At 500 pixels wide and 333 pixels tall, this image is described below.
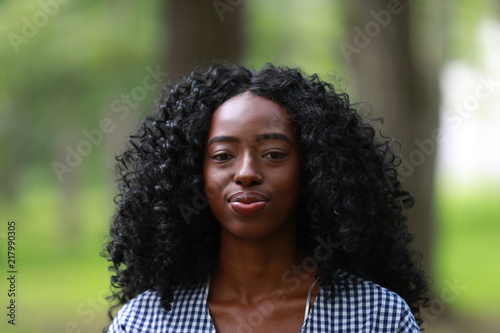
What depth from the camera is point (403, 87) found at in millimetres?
8680

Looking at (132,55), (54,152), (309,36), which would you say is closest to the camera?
(132,55)

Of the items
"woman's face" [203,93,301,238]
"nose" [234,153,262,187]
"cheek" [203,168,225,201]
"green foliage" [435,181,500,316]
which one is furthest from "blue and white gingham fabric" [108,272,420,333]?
"green foliage" [435,181,500,316]

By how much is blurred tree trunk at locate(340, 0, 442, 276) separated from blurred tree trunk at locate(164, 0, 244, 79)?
6.17ft

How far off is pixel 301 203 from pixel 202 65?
10.8ft

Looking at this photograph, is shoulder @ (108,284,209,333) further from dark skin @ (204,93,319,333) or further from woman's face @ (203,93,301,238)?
woman's face @ (203,93,301,238)

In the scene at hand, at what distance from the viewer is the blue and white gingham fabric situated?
382cm

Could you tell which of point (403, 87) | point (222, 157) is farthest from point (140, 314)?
point (403, 87)

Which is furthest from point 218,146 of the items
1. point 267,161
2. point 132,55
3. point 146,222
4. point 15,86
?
point 15,86

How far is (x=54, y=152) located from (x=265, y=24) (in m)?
8.83

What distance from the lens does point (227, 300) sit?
4.05m

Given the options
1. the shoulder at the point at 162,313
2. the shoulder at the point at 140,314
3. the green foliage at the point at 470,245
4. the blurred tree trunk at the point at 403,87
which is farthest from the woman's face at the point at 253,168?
the green foliage at the point at 470,245

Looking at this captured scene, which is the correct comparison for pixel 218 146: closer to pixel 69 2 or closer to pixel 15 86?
pixel 69 2

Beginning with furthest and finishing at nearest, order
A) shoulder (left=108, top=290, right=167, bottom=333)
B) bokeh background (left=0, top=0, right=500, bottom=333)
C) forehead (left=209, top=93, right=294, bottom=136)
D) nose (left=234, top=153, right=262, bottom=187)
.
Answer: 1. bokeh background (left=0, top=0, right=500, bottom=333)
2. shoulder (left=108, top=290, right=167, bottom=333)
3. forehead (left=209, top=93, right=294, bottom=136)
4. nose (left=234, top=153, right=262, bottom=187)

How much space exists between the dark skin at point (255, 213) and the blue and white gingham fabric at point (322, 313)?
7cm
